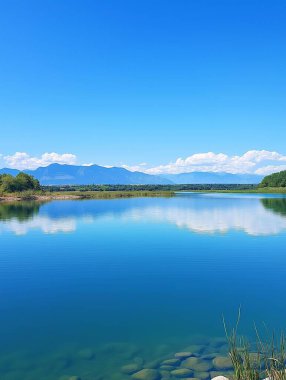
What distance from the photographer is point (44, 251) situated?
1288 inches

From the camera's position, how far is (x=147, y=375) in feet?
37.4

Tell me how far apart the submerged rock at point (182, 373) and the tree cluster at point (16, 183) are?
5316 inches

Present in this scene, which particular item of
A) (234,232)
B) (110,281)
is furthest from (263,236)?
(110,281)

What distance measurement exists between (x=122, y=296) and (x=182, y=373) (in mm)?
8555

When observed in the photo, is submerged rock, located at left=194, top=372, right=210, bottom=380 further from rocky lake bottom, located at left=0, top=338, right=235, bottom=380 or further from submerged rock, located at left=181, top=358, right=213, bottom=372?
submerged rock, located at left=181, top=358, right=213, bottom=372

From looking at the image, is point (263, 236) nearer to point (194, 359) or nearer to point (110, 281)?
point (110, 281)

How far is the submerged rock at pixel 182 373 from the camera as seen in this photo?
448 inches

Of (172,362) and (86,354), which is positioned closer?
(172,362)

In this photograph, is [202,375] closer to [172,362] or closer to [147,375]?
[172,362]

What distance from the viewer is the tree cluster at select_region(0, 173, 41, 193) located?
446 ft

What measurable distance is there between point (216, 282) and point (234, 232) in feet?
72.7

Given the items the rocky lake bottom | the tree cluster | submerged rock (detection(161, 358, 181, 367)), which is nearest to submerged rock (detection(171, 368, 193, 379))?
the rocky lake bottom

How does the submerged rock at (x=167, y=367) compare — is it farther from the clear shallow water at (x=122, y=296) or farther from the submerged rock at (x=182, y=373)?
the clear shallow water at (x=122, y=296)

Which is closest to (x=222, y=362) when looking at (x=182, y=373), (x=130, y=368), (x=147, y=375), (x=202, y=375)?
(x=202, y=375)
